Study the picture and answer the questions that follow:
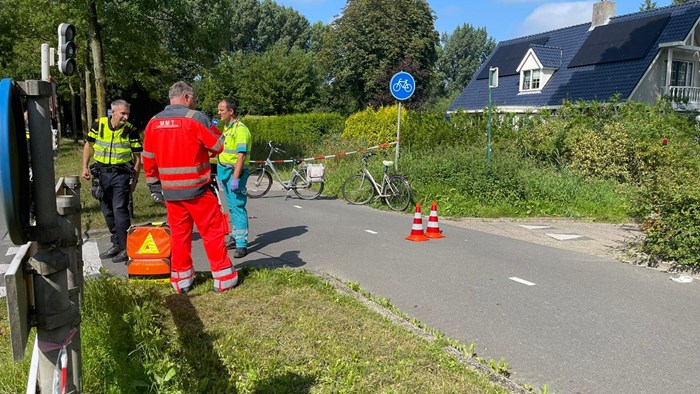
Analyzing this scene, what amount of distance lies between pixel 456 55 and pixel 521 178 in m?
79.8

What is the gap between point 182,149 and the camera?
5309 mm

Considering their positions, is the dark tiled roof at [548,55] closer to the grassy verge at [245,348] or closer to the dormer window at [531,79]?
the dormer window at [531,79]

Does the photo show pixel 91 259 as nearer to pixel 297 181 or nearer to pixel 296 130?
pixel 297 181

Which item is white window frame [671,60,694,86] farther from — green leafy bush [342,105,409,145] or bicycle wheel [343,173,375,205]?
bicycle wheel [343,173,375,205]

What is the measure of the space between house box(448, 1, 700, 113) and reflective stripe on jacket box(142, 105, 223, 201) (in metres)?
19.7

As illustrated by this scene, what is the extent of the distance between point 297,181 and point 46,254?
12038mm

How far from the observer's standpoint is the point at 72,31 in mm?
8078

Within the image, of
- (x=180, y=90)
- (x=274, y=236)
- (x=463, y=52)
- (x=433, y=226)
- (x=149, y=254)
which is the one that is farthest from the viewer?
(x=463, y=52)

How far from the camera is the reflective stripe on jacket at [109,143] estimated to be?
711 centimetres

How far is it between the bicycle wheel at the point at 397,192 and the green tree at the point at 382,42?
32.5m

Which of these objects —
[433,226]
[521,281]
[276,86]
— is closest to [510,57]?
[276,86]

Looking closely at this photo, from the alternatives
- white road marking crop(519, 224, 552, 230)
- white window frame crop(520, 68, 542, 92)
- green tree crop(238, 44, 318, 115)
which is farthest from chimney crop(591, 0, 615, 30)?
green tree crop(238, 44, 318, 115)

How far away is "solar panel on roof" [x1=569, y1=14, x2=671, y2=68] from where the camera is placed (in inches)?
1000

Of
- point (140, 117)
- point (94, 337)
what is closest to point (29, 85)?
point (94, 337)
